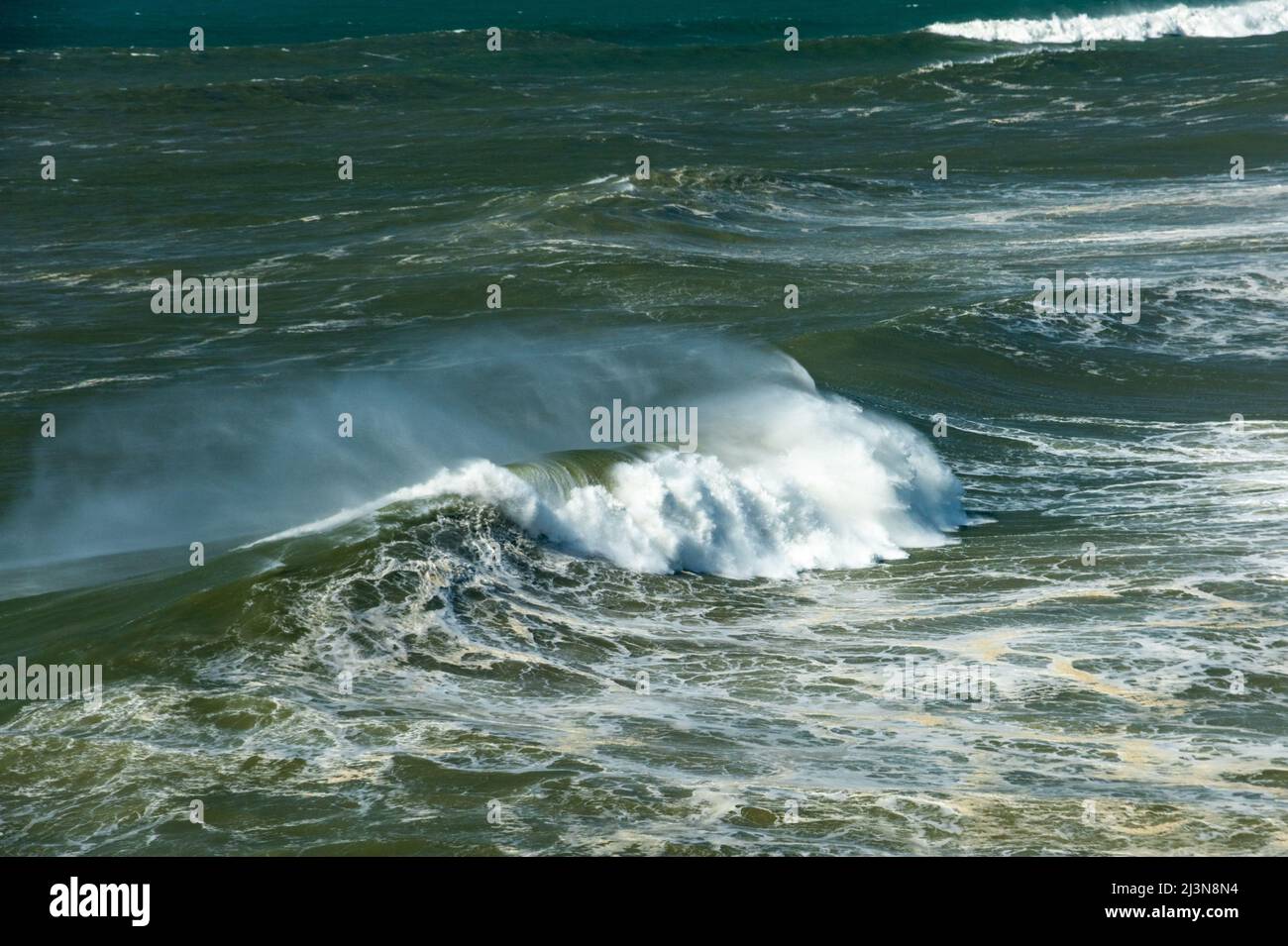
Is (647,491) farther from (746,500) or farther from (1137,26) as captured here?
(1137,26)

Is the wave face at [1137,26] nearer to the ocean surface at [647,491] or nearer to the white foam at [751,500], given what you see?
the ocean surface at [647,491]

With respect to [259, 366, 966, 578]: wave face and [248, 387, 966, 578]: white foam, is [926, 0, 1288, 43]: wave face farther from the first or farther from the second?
[259, 366, 966, 578]: wave face

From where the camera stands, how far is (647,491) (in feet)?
66.0

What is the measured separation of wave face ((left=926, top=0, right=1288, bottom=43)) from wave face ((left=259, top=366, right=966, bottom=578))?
58.4 meters

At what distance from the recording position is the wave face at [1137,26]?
78250mm

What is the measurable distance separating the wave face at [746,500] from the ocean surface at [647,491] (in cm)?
8

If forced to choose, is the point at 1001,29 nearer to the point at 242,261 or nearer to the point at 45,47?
the point at 45,47

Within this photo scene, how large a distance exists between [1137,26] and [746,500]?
67.2 meters

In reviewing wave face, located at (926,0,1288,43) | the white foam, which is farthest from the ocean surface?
wave face, located at (926,0,1288,43)

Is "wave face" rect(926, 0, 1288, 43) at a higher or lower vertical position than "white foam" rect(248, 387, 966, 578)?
higher

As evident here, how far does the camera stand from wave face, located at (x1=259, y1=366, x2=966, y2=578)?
63.3 ft

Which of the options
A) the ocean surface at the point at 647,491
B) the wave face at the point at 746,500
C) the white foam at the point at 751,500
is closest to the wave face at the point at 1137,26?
the ocean surface at the point at 647,491

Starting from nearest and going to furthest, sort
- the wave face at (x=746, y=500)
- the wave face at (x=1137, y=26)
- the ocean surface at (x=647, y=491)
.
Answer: the ocean surface at (x=647, y=491) → the wave face at (x=746, y=500) → the wave face at (x=1137, y=26)

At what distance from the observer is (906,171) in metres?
44.1
